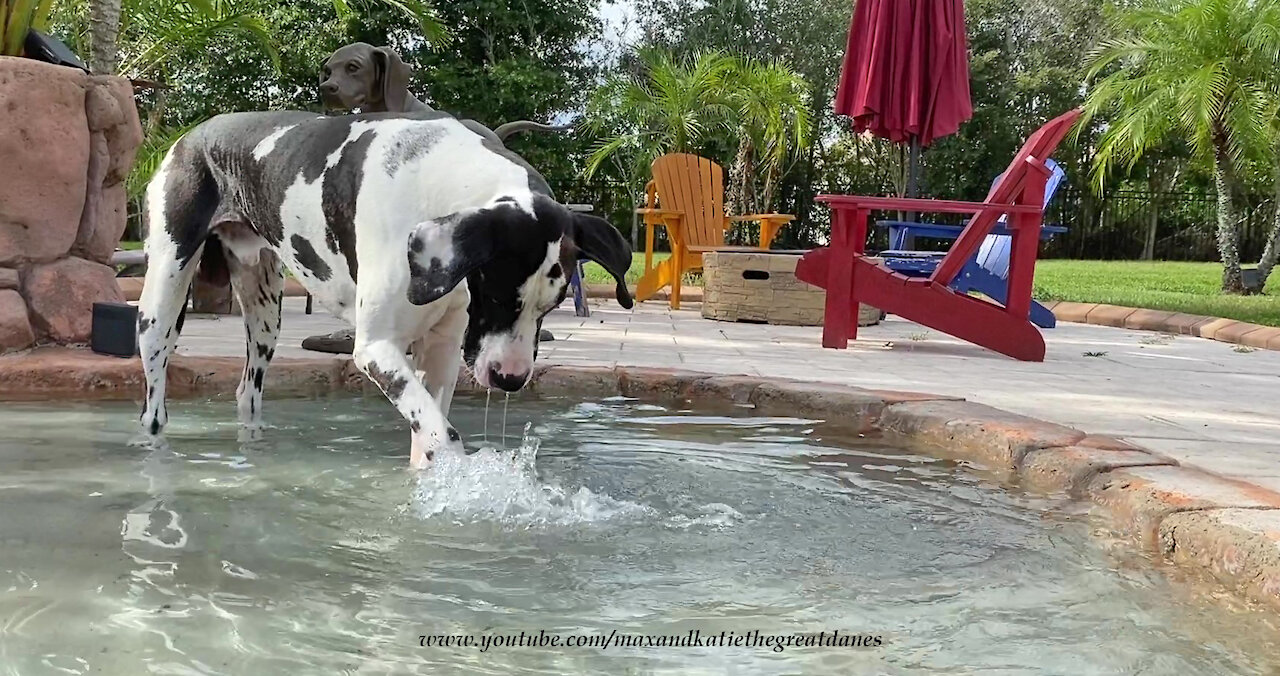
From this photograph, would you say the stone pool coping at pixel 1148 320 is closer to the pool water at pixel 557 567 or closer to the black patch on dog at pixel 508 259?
the pool water at pixel 557 567

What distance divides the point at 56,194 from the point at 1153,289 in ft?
33.1

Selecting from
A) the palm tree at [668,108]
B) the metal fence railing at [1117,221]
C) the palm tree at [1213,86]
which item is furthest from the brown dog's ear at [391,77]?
the metal fence railing at [1117,221]

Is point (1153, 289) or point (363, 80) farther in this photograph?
point (1153, 289)

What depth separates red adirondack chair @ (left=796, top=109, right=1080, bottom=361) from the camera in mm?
5715

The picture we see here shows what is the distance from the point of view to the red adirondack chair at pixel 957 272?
5.71m

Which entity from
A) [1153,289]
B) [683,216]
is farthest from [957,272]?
[1153,289]

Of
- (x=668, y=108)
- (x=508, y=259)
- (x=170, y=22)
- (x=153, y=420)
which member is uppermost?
(x=668, y=108)

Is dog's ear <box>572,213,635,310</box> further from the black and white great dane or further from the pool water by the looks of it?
the pool water

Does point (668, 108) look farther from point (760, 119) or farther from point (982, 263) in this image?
point (982, 263)

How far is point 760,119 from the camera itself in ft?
51.2

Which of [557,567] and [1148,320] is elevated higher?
[1148,320]

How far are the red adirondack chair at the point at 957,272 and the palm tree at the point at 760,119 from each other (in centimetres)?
921

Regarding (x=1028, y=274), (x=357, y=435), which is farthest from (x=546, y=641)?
(x=1028, y=274)

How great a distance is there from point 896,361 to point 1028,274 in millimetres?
898
